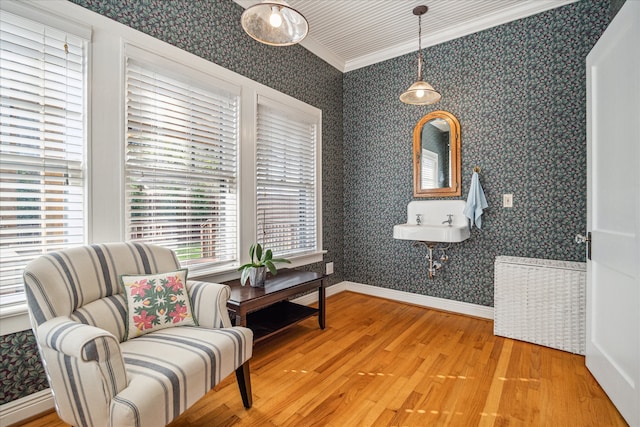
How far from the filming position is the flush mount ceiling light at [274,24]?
152cm

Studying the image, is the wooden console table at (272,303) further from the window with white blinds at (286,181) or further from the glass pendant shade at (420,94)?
the glass pendant shade at (420,94)

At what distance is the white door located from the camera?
150 centimetres

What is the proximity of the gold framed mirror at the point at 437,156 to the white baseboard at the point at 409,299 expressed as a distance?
1.13 meters

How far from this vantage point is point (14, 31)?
1538mm

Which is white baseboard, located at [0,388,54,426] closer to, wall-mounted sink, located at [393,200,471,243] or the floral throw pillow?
the floral throw pillow

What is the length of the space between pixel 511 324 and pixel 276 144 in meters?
2.64

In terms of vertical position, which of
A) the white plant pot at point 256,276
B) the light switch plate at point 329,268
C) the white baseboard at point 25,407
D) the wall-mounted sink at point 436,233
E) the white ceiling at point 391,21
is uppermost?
the white ceiling at point 391,21

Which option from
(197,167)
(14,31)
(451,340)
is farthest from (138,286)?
(451,340)

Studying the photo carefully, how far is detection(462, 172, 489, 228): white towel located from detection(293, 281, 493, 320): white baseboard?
840 millimetres

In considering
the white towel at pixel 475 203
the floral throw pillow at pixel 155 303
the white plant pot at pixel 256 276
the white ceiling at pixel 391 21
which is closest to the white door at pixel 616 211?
the white towel at pixel 475 203

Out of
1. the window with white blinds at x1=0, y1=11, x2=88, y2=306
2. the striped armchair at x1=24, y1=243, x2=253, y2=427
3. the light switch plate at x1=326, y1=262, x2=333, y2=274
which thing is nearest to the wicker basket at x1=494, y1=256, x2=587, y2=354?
the light switch plate at x1=326, y1=262, x2=333, y2=274

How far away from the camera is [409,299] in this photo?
3436 millimetres

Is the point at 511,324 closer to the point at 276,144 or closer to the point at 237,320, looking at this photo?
the point at 237,320

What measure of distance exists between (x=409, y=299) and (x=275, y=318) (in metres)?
1.66
